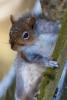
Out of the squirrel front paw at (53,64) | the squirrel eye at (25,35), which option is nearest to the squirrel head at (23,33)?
the squirrel eye at (25,35)

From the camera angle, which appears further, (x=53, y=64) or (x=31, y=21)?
(x=31, y=21)

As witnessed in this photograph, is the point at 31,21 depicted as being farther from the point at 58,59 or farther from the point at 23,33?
the point at 58,59

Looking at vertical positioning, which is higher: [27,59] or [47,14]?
[47,14]

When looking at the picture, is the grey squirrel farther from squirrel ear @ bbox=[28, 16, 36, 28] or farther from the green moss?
the green moss

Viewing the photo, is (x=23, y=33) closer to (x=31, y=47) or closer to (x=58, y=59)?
(x=31, y=47)

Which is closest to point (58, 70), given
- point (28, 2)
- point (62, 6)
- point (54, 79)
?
point (54, 79)

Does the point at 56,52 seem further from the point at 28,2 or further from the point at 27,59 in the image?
the point at 28,2

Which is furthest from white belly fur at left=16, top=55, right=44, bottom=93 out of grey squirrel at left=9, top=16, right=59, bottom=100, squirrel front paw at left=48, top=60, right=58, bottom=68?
squirrel front paw at left=48, top=60, right=58, bottom=68

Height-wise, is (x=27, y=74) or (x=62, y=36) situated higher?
(x=62, y=36)

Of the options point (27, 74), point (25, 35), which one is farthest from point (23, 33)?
point (27, 74)
